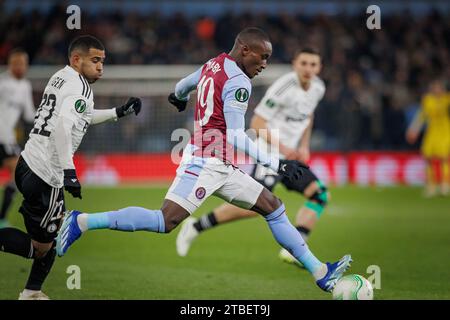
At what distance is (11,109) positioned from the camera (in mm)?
11914

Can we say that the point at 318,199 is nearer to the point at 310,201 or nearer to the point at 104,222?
the point at 310,201

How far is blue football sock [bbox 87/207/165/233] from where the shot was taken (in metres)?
6.03

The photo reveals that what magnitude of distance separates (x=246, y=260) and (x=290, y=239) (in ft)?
8.70

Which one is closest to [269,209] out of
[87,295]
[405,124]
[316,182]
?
[87,295]

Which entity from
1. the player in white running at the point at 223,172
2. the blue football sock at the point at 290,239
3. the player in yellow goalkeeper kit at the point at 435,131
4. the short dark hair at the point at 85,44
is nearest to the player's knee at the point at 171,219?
the player in white running at the point at 223,172

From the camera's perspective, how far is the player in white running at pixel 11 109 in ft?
36.9

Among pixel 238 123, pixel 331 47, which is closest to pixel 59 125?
pixel 238 123

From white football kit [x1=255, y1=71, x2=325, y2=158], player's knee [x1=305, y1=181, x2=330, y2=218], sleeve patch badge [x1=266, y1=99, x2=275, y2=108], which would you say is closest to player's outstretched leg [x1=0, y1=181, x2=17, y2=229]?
white football kit [x1=255, y1=71, x2=325, y2=158]

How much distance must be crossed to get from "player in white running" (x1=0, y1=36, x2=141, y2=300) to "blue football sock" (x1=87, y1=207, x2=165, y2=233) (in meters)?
0.28

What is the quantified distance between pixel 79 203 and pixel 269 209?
8.40 metres

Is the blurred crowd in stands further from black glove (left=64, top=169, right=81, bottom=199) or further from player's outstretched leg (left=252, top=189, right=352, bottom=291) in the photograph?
black glove (left=64, top=169, right=81, bottom=199)

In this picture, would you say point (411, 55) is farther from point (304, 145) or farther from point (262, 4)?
point (304, 145)

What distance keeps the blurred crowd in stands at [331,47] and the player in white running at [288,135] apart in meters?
10.3

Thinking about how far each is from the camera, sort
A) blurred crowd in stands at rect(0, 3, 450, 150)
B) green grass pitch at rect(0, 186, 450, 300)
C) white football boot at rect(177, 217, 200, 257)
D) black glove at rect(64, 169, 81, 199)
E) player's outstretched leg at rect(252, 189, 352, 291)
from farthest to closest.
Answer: blurred crowd in stands at rect(0, 3, 450, 150)
white football boot at rect(177, 217, 200, 257)
green grass pitch at rect(0, 186, 450, 300)
player's outstretched leg at rect(252, 189, 352, 291)
black glove at rect(64, 169, 81, 199)
